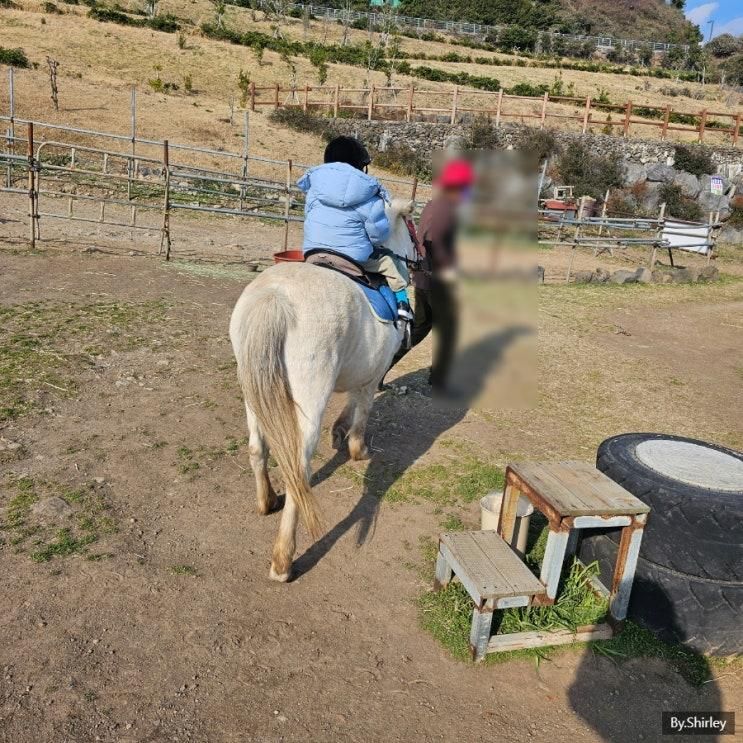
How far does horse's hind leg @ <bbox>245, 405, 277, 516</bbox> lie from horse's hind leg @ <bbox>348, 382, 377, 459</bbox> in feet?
2.55

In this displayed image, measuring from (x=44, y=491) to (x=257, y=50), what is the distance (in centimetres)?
3311

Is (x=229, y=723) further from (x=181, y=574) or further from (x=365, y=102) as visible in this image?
(x=365, y=102)

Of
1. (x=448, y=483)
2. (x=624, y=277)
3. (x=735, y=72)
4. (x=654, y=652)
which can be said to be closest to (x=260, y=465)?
(x=448, y=483)

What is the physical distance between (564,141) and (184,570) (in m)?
25.2

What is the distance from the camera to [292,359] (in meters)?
2.75

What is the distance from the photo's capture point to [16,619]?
2455 millimetres

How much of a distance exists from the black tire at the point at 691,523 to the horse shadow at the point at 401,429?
36.1 inches

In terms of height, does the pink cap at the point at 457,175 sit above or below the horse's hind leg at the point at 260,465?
above

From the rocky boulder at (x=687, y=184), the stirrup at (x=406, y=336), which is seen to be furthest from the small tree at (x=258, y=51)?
the stirrup at (x=406, y=336)

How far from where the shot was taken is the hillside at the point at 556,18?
182 feet

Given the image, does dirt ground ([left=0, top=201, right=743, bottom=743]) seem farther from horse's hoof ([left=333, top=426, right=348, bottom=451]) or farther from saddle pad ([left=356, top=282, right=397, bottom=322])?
saddle pad ([left=356, top=282, right=397, bottom=322])

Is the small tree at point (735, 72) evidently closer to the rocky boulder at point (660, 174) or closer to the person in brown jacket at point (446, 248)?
the rocky boulder at point (660, 174)

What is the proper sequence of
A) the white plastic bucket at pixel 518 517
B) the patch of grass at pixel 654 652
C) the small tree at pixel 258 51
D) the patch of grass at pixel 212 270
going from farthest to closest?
the small tree at pixel 258 51
the patch of grass at pixel 212 270
the white plastic bucket at pixel 518 517
the patch of grass at pixel 654 652

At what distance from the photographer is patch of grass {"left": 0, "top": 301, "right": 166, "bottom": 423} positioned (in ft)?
14.4
